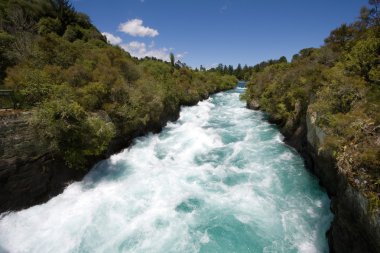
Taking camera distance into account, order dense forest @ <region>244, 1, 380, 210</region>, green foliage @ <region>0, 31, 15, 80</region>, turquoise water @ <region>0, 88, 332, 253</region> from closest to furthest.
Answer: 1. dense forest @ <region>244, 1, 380, 210</region>
2. turquoise water @ <region>0, 88, 332, 253</region>
3. green foliage @ <region>0, 31, 15, 80</region>

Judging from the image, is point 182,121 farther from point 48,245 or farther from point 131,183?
point 48,245

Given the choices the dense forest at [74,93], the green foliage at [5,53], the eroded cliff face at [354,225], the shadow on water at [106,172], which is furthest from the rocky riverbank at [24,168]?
the eroded cliff face at [354,225]

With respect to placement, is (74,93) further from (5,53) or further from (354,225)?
(354,225)

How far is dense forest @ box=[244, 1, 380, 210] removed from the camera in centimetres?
695

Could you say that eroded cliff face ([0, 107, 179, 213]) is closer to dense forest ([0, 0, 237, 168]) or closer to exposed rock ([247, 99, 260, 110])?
dense forest ([0, 0, 237, 168])

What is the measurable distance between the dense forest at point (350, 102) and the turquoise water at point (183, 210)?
3.96m

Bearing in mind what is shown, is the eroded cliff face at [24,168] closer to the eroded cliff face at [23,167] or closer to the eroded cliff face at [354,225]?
the eroded cliff face at [23,167]

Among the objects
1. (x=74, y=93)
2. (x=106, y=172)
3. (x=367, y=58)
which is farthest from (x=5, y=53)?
(x=367, y=58)

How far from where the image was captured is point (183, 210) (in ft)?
36.9

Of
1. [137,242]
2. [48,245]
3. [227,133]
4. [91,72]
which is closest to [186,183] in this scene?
[137,242]

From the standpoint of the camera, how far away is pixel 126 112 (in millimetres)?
18688

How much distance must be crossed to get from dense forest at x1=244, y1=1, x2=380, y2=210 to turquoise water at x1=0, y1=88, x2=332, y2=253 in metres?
3.96

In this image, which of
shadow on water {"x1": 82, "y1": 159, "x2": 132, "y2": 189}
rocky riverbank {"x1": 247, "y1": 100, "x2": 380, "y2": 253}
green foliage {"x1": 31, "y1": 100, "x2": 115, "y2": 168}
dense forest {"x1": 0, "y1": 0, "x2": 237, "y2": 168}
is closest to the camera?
rocky riverbank {"x1": 247, "y1": 100, "x2": 380, "y2": 253}

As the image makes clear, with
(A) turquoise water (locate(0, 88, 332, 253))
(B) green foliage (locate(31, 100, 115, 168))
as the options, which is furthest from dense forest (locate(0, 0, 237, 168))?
(A) turquoise water (locate(0, 88, 332, 253))
